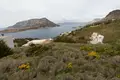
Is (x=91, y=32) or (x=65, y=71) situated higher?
(x=65, y=71)

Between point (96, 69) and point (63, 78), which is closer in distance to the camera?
point (63, 78)

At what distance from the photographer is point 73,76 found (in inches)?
233

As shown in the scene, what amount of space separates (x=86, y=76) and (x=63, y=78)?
0.68 m

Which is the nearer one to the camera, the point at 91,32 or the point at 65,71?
the point at 65,71

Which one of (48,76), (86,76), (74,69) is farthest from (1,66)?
(86,76)

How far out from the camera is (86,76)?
227 inches

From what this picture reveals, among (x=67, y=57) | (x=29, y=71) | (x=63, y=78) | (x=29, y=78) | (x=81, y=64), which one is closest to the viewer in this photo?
(x=63, y=78)

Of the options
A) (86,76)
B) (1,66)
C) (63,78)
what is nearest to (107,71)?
(86,76)

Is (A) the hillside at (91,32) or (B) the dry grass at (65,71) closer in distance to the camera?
(B) the dry grass at (65,71)

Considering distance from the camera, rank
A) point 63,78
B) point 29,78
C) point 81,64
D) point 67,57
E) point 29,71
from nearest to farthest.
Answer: point 63,78 → point 29,78 → point 29,71 → point 81,64 → point 67,57

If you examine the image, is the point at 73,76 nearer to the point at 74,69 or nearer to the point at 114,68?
the point at 74,69

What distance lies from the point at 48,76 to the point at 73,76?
30.3 inches

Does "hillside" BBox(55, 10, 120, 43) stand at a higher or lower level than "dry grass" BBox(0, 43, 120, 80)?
lower

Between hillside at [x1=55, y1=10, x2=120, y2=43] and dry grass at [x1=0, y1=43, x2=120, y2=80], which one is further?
hillside at [x1=55, y1=10, x2=120, y2=43]
